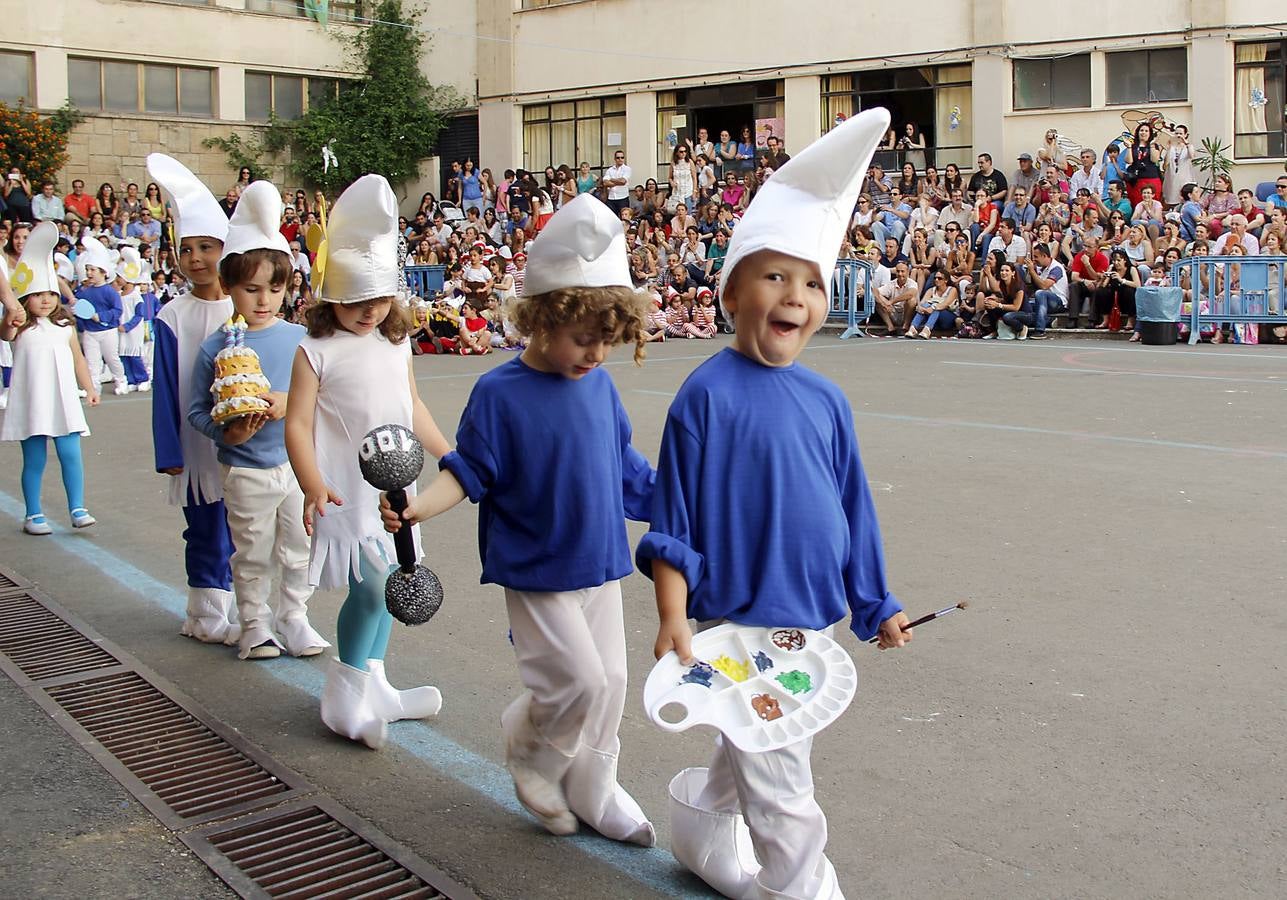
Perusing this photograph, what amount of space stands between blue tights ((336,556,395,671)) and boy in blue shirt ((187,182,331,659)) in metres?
0.98

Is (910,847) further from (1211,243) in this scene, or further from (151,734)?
(1211,243)

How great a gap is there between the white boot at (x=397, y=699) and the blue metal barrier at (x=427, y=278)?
21424mm

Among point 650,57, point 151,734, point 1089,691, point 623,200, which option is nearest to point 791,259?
point 1089,691

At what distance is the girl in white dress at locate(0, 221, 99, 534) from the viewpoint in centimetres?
783

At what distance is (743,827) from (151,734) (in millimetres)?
2138

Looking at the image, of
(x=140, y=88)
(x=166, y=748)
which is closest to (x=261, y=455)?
(x=166, y=748)

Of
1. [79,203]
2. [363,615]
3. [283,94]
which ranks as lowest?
[363,615]

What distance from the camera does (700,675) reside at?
2.97m

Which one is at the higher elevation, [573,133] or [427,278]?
[573,133]

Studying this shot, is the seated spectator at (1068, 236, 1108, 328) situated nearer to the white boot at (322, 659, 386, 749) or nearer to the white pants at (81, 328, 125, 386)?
the white pants at (81, 328, 125, 386)

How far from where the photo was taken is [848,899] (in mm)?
3279

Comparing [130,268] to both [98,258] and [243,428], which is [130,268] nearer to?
[98,258]

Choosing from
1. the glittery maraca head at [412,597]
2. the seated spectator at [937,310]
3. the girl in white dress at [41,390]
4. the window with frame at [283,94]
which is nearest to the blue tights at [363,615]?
the glittery maraca head at [412,597]

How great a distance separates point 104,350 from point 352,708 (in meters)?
12.6
